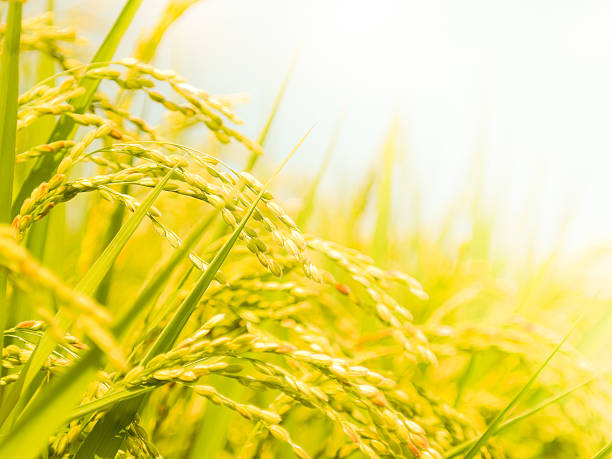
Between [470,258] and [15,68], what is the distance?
1750 millimetres

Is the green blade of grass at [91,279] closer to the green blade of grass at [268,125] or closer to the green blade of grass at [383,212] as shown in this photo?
the green blade of grass at [268,125]

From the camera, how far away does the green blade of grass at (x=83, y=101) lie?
0.98 metres

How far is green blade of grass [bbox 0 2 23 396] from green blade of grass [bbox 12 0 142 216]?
0.91 feet

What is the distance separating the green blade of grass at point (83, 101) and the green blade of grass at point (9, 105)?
10.9 inches

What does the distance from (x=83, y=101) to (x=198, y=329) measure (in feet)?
1.54

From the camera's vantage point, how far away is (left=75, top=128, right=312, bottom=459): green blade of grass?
2.09ft

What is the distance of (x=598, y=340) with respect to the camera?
162cm

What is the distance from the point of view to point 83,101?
101 centimetres

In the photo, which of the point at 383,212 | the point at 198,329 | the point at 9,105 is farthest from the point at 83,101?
the point at 383,212

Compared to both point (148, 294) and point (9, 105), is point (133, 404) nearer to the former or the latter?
point (148, 294)

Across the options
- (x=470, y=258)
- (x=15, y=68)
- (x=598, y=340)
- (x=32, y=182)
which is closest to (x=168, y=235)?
(x=15, y=68)

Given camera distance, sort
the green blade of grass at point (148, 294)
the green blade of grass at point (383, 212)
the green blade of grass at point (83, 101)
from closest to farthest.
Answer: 1. the green blade of grass at point (148, 294)
2. the green blade of grass at point (83, 101)
3. the green blade of grass at point (383, 212)

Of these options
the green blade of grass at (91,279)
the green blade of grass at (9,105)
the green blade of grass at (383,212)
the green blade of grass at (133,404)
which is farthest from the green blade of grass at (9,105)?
the green blade of grass at (383,212)

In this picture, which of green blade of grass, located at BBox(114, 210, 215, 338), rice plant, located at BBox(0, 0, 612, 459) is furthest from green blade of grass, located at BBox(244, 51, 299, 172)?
green blade of grass, located at BBox(114, 210, 215, 338)
